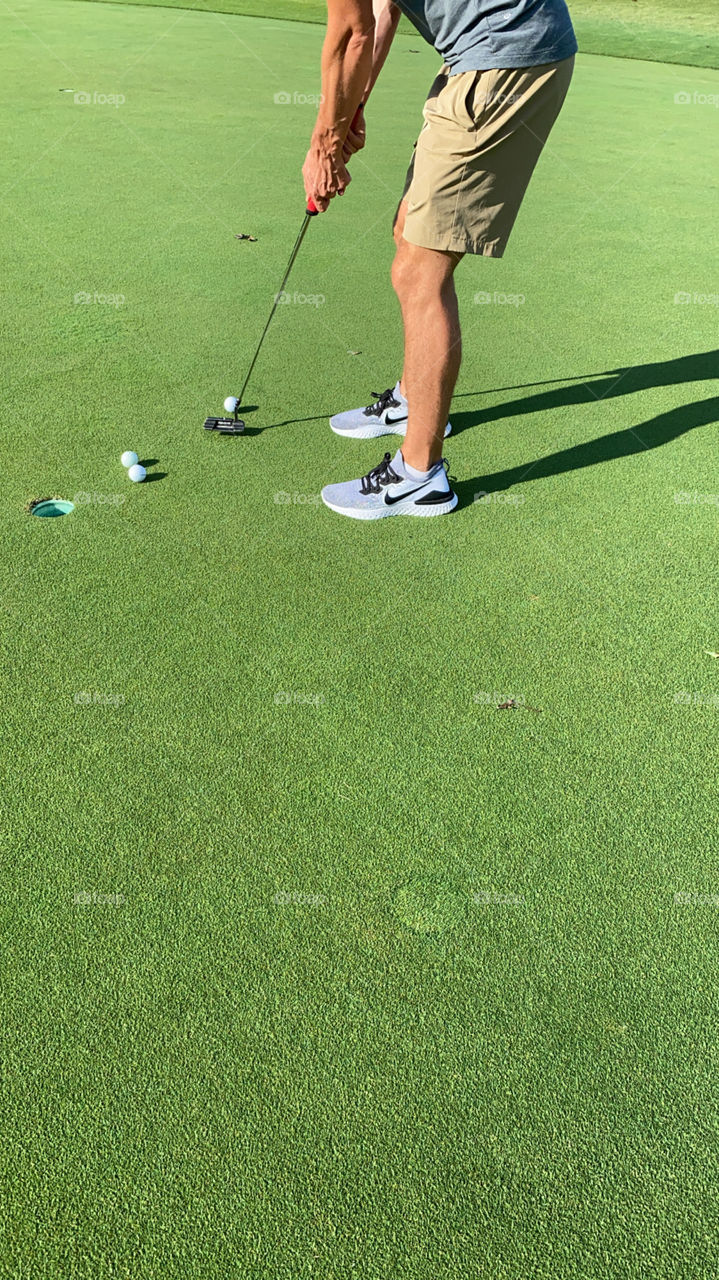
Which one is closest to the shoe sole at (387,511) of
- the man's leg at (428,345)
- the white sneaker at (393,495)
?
the white sneaker at (393,495)

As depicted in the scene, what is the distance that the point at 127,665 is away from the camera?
237 centimetres

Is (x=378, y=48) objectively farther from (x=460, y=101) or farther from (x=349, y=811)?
(x=349, y=811)

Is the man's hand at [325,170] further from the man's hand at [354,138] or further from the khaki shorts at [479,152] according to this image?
the khaki shorts at [479,152]

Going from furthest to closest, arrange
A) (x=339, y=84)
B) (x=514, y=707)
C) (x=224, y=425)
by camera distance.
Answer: (x=224, y=425) < (x=339, y=84) < (x=514, y=707)

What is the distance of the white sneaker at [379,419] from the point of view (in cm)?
358

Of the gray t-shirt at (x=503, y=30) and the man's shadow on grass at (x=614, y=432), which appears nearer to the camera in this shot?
the gray t-shirt at (x=503, y=30)

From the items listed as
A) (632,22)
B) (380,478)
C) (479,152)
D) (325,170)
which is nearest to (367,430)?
(380,478)

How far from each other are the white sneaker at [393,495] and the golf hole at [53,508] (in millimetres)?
813

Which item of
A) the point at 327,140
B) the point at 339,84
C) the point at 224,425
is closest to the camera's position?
the point at 339,84

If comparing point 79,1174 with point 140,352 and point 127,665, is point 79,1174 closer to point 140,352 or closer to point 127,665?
point 127,665

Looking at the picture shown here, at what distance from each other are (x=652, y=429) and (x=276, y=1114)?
10.2 ft

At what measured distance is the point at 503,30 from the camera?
259 centimetres

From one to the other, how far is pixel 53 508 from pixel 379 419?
4.15 ft

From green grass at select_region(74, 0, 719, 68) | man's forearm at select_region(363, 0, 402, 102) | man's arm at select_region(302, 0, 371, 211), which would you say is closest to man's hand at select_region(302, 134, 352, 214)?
man's arm at select_region(302, 0, 371, 211)
